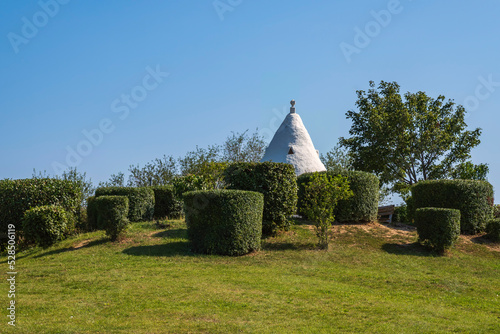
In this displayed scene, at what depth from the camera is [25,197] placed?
1838cm

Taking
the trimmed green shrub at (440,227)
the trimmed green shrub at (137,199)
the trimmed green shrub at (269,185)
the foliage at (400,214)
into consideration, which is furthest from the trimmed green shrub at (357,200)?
the trimmed green shrub at (137,199)

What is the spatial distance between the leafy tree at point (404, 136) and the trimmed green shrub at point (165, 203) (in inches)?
630

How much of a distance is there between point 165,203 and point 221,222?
9.86m

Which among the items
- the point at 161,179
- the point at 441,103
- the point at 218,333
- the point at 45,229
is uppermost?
the point at 441,103

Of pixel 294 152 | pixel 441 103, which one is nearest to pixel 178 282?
pixel 294 152

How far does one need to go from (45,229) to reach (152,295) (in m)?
8.70

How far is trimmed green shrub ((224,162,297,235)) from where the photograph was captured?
1722 cm

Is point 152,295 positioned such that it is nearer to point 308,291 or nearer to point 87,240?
point 308,291

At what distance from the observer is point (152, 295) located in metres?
9.98

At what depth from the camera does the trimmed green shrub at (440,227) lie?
54.4 ft

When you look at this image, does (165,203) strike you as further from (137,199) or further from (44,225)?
(44,225)

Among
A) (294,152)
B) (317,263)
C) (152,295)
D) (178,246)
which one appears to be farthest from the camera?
(294,152)

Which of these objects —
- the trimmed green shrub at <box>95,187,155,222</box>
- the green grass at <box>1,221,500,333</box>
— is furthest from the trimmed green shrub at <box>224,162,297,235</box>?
the trimmed green shrub at <box>95,187,155,222</box>

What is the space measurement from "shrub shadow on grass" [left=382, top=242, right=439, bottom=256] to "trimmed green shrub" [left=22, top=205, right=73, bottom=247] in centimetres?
1306
